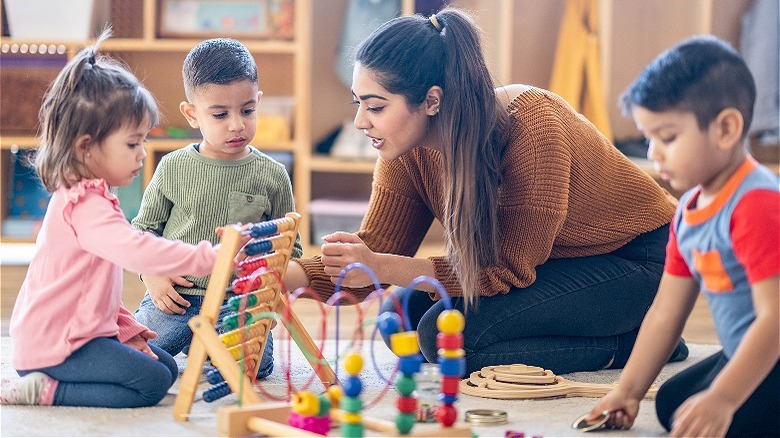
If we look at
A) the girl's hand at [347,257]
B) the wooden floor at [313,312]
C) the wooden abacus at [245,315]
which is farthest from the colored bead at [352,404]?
the wooden floor at [313,312]

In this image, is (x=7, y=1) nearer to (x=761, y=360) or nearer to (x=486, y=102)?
(x=486, y=102)

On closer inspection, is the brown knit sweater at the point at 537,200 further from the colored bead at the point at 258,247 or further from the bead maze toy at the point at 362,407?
the bead maze toy at the point at 362,407

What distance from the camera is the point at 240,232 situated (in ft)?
5.20

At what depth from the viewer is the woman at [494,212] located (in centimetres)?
190

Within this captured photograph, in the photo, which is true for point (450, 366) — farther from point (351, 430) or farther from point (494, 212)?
point (494, 212)

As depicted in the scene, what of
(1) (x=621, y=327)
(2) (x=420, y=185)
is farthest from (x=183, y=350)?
(1) (x=621, y=327)

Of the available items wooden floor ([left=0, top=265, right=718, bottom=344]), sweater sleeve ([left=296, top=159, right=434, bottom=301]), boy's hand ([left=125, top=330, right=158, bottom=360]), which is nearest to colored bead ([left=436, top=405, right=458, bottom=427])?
boy's hand ([left=125, top=330, right=158, bottom=360])

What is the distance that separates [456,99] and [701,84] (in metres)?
0.57

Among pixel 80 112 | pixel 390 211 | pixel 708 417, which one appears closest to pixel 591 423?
pixel 708 417

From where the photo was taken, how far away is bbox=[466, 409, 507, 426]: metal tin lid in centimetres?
163

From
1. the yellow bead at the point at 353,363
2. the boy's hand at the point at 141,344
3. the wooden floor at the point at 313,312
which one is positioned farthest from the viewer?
the wooden floor at the point at 313,312

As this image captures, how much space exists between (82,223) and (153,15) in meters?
2.21

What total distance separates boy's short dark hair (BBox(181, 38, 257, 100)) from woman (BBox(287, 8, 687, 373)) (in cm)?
27

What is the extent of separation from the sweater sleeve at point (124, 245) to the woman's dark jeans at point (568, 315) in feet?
1.95
